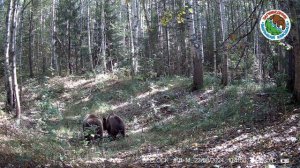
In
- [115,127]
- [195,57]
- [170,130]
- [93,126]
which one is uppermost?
[195,57]

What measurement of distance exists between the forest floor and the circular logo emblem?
84.8 inches

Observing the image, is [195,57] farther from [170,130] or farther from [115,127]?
[115,127]

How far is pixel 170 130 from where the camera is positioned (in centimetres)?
1264

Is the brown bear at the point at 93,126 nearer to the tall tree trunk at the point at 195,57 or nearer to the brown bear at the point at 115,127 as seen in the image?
the brown bear at the point at 115,127

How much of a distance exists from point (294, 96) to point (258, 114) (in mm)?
1123

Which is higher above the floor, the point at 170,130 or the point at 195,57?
the point at 195,57

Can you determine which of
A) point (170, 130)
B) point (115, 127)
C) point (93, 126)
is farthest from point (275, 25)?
point (115, 127)

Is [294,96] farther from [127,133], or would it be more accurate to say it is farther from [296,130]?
[127,133]

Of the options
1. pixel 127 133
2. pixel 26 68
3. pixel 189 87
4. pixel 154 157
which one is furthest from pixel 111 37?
pixel 154 157

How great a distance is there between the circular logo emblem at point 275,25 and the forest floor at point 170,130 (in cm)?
215

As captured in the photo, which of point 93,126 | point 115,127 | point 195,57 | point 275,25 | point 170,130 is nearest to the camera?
point 275,25

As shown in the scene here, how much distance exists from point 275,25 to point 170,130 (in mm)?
6401

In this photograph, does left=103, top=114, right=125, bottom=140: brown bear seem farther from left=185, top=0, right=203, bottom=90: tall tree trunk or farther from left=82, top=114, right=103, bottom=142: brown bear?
left=185, top=0, right=203, bottom=90: tall tree trunk

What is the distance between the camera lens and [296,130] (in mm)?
8109
